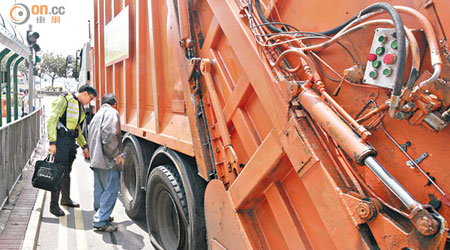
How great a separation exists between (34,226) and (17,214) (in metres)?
0.62

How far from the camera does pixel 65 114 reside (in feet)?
15.3

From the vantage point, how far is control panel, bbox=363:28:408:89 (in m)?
1.28

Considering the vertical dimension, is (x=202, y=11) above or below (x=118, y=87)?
below

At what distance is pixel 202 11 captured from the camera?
8.80 feet

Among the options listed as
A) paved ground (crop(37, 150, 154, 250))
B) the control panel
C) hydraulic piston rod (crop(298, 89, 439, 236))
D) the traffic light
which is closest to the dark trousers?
paved ground (crop(37, 150, 154, 250))

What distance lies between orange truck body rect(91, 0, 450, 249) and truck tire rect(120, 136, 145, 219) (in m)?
1.31

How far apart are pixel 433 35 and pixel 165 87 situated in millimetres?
2704

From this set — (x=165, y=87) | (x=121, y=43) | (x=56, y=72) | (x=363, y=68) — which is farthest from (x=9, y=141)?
(x=56, y=72)

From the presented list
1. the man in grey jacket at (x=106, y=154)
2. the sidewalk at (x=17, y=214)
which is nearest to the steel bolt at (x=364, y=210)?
the man in grey jacket at (x=106, y=154)

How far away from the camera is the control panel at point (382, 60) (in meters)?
1.28

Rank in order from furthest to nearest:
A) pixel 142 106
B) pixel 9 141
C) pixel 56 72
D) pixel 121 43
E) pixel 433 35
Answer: pixel 56 72 → pixel 9 141 → pixel 121 43 → pixel 142 106 → pixel 433 35

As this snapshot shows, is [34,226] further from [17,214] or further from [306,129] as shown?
[306,129]

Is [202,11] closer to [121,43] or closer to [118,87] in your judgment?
[121,43]

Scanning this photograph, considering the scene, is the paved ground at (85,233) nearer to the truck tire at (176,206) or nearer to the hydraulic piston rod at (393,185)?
the truck tire at (176,206)
